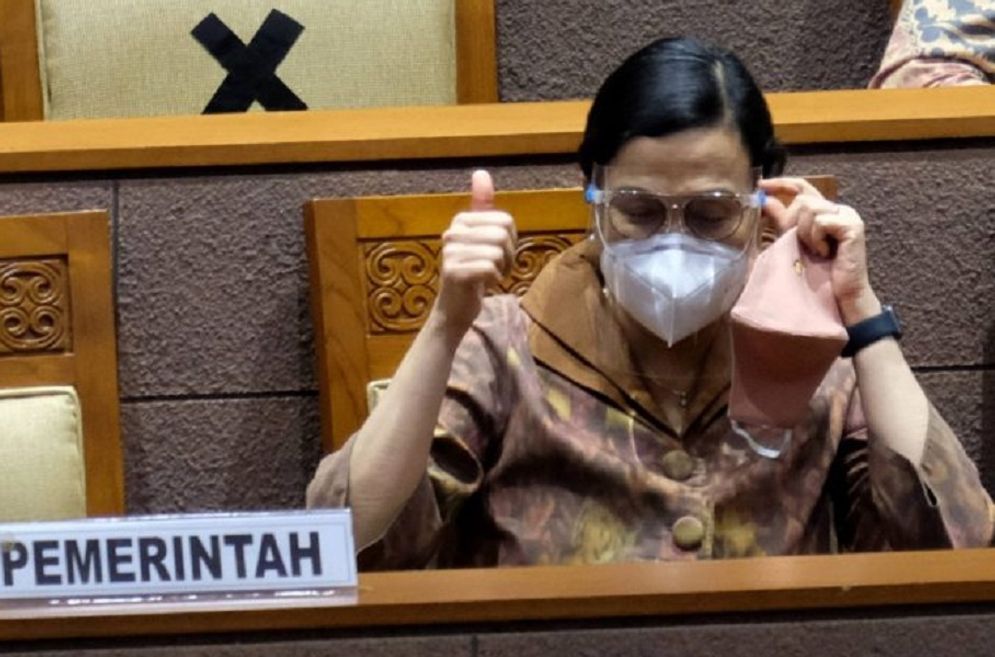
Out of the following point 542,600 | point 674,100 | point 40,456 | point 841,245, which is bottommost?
point 40,456

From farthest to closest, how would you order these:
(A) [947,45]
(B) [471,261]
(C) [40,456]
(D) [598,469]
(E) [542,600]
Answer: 1. (A) [947,45]
2. (C) [40,456]
3. (D) [598,469]
4. (B) [471,261]
5. (E) [542,600]

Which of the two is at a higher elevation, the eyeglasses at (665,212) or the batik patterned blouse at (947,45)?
the batik patterned blouse at (947,45)

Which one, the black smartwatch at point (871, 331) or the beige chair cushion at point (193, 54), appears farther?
the beige chair cushion at point (193, 54)

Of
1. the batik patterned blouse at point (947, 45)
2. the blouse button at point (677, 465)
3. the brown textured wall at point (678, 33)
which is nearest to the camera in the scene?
the blouse button at point (677, 465)

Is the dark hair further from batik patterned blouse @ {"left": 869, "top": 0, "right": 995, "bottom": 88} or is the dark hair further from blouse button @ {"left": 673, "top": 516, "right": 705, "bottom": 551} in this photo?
batik patterned blouse @ {"left": 869, "top": 0, "right": 995, "bottom": 88}

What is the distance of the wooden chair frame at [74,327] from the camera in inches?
60.2

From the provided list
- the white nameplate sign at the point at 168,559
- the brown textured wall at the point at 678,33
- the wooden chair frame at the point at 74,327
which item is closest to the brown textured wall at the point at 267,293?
the wooden chair frame at the point at 74,327

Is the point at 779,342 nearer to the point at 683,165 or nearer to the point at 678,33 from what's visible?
the point at 683,165

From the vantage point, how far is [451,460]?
1333 mm

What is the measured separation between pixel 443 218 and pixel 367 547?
0.37 metres

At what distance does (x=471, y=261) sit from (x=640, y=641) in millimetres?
373

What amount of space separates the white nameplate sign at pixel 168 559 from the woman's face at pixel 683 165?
46 centimetres

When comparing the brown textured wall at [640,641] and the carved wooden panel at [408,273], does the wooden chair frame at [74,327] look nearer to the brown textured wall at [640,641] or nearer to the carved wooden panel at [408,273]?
the carved wooden panel at [408,273]

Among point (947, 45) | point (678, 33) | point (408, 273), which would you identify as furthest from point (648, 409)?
point (678, 33)
